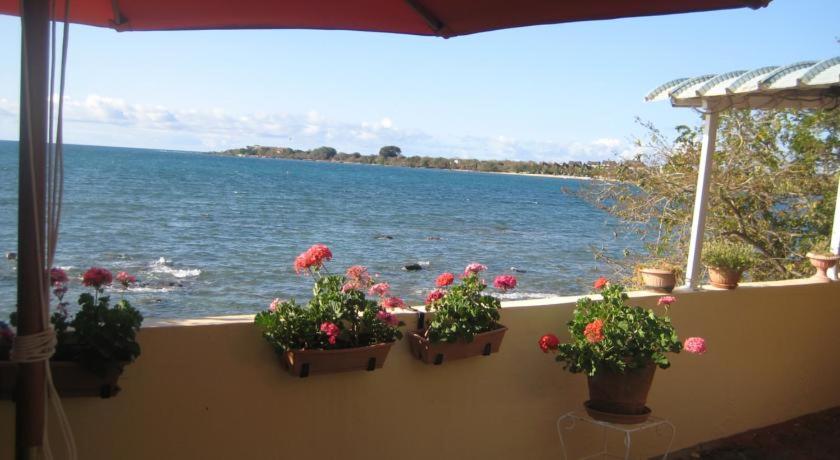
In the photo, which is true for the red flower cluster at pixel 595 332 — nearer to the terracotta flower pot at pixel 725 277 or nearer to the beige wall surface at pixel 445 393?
the beige wall surface at pixel 445 393

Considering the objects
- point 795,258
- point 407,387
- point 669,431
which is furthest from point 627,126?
point 407,387

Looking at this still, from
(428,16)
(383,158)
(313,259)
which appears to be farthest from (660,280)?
(383,158)

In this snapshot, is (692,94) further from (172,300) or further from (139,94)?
(139,94)

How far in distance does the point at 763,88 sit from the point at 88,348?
3.35 m

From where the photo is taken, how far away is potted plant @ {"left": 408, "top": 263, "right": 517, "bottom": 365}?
244 centimetres

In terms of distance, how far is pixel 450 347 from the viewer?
8.07 ft

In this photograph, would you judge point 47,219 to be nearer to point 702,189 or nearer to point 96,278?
point 96,278

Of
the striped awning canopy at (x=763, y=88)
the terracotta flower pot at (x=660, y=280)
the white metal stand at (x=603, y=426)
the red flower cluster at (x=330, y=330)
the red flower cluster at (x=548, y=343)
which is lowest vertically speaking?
the white metal stand at (x=603, y=426)

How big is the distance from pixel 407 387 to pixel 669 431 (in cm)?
160

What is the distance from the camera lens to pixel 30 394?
4.16ft

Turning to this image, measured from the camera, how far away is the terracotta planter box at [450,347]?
2.44 metres

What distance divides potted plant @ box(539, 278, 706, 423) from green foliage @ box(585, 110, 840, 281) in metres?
4.14

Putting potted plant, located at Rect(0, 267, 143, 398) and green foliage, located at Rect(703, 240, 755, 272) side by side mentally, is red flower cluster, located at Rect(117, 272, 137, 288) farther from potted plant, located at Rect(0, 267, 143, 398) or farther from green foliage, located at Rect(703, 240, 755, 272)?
green foliage, located at Rect(703, 240, 755, 272)

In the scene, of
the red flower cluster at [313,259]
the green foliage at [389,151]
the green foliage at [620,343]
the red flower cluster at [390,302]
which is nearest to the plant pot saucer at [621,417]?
the green foliage at [620,343]
